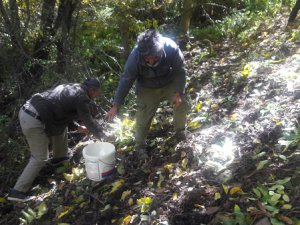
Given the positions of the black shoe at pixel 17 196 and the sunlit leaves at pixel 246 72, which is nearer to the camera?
the black shoe at pixel 17 196

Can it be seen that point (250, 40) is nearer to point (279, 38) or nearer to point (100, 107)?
point (279, 38)

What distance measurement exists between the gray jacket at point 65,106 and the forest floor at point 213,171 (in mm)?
830

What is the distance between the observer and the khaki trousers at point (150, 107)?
4.88 meters

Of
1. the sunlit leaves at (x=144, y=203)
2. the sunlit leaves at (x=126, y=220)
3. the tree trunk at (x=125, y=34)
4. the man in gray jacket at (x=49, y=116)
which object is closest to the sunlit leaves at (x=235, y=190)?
the sunlit leaves at (x=144, y=203)

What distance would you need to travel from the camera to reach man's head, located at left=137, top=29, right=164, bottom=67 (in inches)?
159

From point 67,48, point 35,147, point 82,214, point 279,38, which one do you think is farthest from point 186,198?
point 279,38

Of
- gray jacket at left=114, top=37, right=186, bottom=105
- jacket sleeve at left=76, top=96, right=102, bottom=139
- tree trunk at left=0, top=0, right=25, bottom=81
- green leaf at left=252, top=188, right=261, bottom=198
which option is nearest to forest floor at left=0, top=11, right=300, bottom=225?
green leaf at left=252, top=188, right=261, bottom=198

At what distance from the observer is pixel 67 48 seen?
6508 mm

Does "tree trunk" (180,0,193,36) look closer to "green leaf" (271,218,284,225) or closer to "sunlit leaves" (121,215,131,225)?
"sunlit leaves" (121,215,131,225)

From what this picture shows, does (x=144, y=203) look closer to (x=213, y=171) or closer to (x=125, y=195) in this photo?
(x=125, y=195)

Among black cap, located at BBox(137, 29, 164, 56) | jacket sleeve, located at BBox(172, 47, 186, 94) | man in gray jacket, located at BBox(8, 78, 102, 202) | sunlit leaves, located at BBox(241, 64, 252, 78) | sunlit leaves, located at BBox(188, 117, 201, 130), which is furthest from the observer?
sunlit leaves, located at BBox(241, 64, 252, 78)

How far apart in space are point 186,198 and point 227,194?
0.44 m

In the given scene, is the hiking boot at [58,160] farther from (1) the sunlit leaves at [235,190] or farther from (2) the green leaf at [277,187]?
(2) the green leaf at [277,187]

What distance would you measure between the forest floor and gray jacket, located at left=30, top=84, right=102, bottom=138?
0.83 meters
